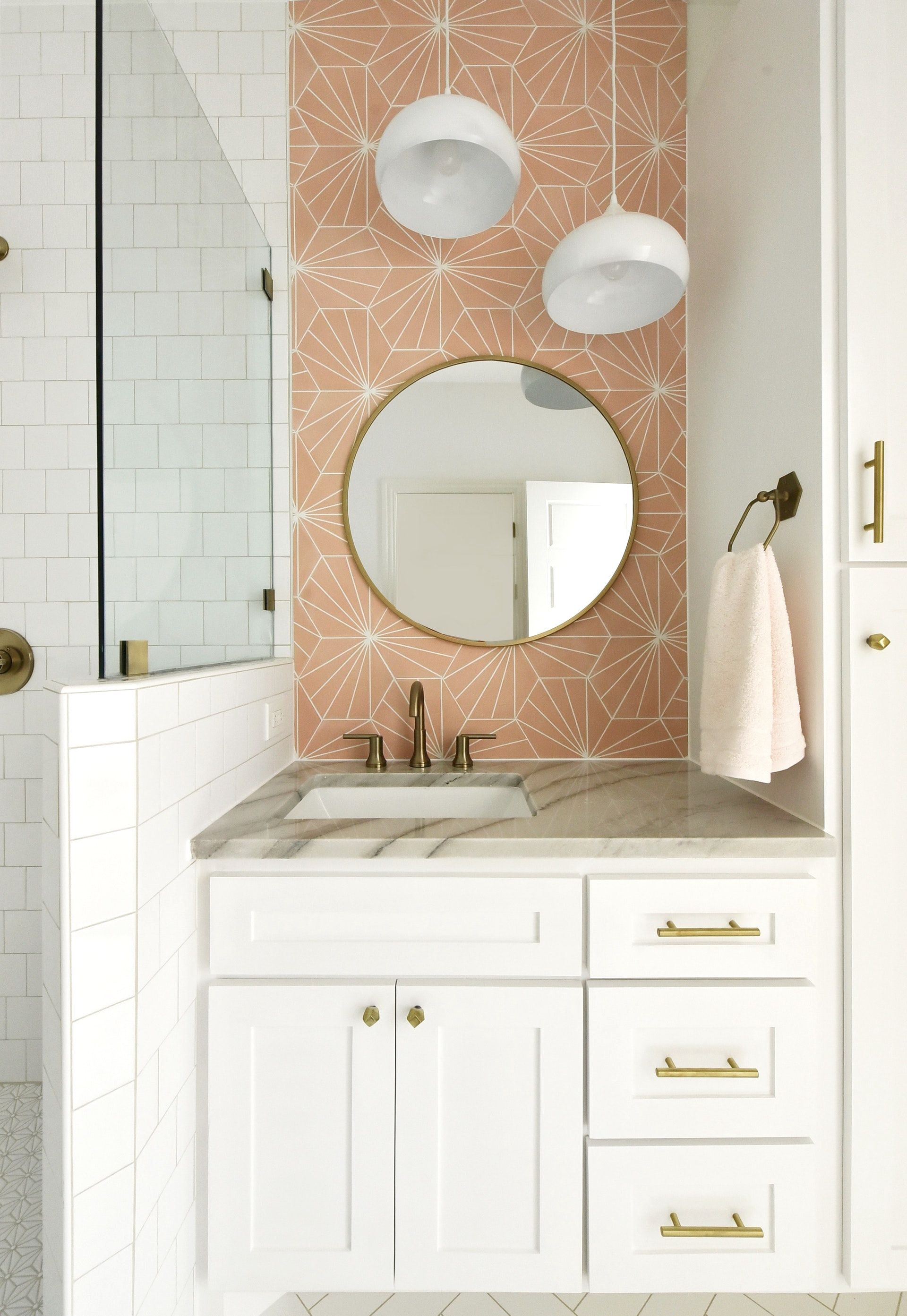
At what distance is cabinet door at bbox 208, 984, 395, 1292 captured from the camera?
112 cm

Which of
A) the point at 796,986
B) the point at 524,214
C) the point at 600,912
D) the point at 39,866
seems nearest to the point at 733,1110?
the point at 796,986

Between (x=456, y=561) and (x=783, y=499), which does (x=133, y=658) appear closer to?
(x=456, y=561)

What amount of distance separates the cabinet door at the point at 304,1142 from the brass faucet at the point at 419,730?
25.1 inches

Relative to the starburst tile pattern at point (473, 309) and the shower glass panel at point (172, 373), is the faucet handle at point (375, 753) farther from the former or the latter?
the shower glass panel at point (172, 373)

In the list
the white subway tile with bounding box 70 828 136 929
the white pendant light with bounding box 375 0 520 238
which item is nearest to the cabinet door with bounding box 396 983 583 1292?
the white subway tile with bounding box 70 828 136 929

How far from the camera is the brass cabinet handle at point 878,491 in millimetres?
1112

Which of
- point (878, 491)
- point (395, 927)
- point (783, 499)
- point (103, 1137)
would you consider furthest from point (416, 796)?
point (878, 491)

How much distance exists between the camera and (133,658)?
1042mm

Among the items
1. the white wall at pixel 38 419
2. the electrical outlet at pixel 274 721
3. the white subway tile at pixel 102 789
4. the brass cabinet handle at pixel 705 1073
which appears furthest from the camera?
→ the white wall at pixel 38 419

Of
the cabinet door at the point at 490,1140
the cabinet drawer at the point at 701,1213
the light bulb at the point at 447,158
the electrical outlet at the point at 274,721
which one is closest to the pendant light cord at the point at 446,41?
the light bulb at the point at 447,158

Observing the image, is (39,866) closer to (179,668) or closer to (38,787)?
(38,787)

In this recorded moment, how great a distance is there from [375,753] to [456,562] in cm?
52

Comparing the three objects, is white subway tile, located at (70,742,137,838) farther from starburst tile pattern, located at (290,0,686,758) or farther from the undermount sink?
starburst tile pattern, located at (290,0,686,758)

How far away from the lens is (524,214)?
1.81 meters
